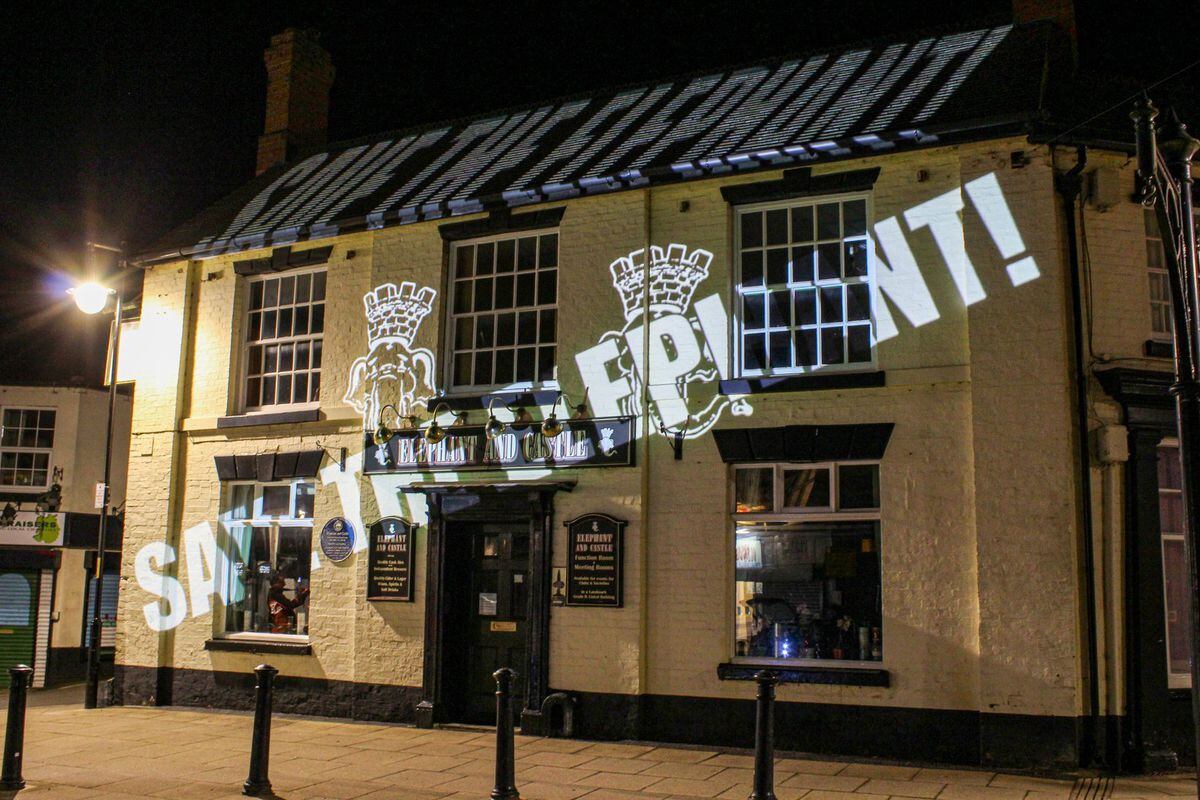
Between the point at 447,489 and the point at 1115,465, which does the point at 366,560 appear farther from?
the point at 1115,465

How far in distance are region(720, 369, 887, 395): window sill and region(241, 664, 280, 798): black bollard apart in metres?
5.15

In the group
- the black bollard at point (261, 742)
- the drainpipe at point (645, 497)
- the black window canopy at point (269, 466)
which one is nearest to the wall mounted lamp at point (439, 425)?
the black window canopy at point (269, 466)

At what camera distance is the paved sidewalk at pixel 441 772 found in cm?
831

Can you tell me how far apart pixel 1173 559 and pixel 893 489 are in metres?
2.65

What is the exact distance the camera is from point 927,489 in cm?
987

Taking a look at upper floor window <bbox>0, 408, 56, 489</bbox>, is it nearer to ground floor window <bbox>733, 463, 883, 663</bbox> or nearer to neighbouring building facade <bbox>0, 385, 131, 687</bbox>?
neighbouring building facade <bbox>0, 385, 131, 687</bbox>

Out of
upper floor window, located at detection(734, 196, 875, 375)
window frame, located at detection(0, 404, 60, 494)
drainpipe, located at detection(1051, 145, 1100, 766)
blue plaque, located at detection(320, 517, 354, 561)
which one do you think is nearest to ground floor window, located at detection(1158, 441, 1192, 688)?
drainpipe, located at detection(1051, 145, 1100, 766)

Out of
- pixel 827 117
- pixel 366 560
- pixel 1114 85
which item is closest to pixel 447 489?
pixel 366 560

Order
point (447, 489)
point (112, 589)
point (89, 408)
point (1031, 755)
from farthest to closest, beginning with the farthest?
point (112, 589)
point (89, 408)
point (447, 489)
point (1031, 755)

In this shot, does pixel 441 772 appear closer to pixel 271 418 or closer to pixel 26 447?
pixel 271 418

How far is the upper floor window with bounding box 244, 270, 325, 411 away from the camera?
1347cm

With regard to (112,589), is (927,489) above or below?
above

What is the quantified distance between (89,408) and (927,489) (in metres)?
15.3

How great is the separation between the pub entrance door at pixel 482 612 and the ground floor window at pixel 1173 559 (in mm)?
6335
